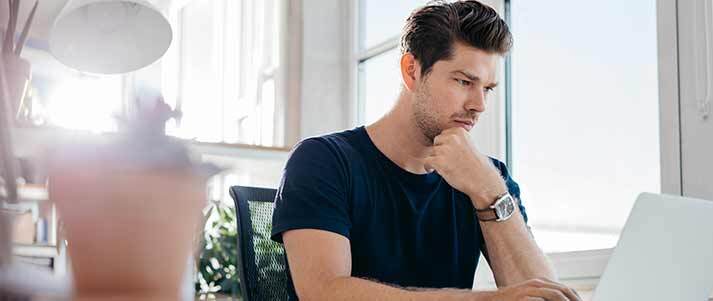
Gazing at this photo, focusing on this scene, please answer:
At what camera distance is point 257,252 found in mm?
1583

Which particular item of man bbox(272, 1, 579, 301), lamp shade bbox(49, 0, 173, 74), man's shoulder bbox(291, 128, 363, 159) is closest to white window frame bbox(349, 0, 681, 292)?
man bbox(272, 1, 579, 301)

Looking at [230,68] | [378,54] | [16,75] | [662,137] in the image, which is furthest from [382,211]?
[230,68]

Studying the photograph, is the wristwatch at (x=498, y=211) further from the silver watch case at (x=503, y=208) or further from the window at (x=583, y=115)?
the window at (x=583, y=115)

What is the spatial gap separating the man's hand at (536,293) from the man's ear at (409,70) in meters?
0.58

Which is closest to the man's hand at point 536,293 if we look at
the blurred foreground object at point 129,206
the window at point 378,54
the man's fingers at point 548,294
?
the man's fingers at point 548,294

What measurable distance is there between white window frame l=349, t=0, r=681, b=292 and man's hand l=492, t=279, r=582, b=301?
718 millimetres

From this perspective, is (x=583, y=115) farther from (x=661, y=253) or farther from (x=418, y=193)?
(x=661, y=253)

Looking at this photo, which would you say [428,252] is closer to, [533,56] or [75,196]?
[533,56]

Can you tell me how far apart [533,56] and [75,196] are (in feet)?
7.73

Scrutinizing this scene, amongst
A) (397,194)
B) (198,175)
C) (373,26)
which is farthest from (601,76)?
(198,175)

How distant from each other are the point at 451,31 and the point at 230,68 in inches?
94.9

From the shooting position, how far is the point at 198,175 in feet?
0.85

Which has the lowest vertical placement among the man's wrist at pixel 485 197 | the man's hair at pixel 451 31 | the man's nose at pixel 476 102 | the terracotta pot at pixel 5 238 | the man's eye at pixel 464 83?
the man's wrist at pixel 485 197

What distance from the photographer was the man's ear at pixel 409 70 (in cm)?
176
